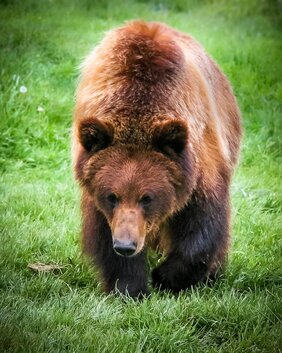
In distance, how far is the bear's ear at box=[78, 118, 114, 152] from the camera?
154 inches

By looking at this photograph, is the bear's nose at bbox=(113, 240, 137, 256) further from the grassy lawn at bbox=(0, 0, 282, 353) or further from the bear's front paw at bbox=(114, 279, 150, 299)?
the bear's front paw at bbox=(114, 279, 150, 299)

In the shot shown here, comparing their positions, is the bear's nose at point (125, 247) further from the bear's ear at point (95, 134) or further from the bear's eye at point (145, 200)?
the bear's ear at point (95, 134)

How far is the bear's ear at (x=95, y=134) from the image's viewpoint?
390 cm

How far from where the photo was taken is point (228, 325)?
12.7ft

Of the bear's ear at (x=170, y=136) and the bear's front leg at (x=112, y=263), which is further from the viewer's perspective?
the bear's front leg at (x=112, y=263)

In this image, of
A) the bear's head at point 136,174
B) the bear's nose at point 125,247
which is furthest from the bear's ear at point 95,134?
the bear's nose at point 125,247

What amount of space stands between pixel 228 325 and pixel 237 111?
6.18ft

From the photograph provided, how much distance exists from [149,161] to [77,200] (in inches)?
72.2

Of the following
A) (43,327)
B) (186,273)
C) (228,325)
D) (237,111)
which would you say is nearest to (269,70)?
(237,111)

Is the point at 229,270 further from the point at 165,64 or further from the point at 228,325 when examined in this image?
the point at 165,64

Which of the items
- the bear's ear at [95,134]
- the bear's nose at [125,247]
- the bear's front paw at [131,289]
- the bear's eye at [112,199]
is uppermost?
the bear's ear at [95,134]

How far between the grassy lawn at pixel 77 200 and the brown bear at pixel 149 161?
207 mm

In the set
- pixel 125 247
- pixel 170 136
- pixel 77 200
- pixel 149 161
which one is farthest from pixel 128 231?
pixel 77 200

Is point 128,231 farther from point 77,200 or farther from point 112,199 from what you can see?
point 77,200
